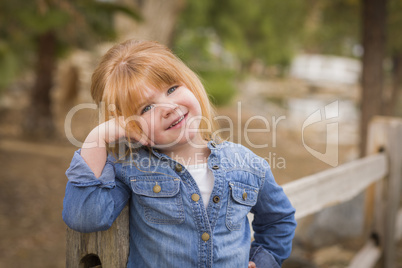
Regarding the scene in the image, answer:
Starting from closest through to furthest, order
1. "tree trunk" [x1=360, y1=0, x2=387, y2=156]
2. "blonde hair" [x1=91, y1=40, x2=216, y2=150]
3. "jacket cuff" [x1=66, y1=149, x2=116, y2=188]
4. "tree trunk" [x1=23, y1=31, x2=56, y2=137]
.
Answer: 1. "jacket cuff" [x1=66, y1=149, x2=116, y2=188]
2. "blonde hair" [x1=91, y1=40, x2=216, y2=150]
3. "tree trunk" [x1=360, y1=0, x2=387, y2=156]
4. "tree trunk" [x1=23, y1=31, x2=56, y2=137]

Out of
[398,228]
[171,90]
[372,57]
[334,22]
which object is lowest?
[398,228]

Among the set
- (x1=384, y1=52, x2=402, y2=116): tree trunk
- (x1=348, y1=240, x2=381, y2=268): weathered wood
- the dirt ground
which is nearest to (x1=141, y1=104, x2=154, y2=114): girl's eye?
the dirt ground

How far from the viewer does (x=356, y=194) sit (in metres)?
2.60

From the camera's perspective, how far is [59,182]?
5859 mm

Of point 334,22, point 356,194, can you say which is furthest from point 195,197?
point 334,22

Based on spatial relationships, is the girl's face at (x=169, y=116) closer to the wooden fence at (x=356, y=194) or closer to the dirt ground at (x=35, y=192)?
the wooden fence at (x=356, y=194)

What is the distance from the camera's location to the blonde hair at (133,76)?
1.16 meters

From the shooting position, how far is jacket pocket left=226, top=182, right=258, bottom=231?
47.9 inches

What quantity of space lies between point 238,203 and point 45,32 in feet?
21.4

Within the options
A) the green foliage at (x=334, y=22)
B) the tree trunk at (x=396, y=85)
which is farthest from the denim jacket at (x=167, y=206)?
the tree trunk at (x=396, y=85)

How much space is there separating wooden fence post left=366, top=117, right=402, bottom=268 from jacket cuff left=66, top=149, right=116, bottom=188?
2345mm

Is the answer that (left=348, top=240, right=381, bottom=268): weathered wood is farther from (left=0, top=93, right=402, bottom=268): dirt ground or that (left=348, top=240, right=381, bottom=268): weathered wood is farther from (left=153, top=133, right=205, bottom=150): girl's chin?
(left=153, top=133, right=205, bottom=150): girl's chin

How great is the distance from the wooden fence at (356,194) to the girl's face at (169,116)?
0.78 ft

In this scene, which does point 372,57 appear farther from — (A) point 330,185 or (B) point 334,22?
(A) point 330,185
